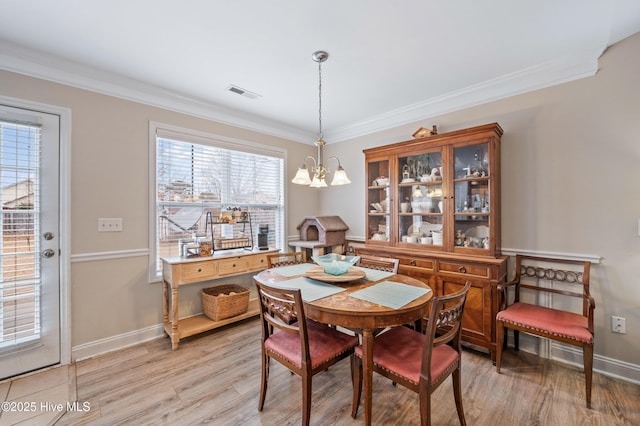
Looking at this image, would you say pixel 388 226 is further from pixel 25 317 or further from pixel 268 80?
pixel 25 317

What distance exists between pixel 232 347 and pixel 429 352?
2.04 m

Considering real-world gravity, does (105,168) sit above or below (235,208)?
above

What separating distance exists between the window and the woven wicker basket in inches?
23.6

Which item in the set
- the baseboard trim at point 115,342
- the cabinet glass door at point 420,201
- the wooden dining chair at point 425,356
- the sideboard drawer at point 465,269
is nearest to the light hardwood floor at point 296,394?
the baseboard trim at point 115,342

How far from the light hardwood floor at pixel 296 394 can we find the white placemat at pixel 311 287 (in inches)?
32.0

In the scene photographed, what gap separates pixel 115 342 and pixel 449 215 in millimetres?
3562

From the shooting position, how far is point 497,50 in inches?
87.7

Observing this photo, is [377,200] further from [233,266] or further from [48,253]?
[48,253]

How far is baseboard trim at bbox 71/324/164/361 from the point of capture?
2.44 metres

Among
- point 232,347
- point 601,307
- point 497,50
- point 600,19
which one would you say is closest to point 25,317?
point 232,347

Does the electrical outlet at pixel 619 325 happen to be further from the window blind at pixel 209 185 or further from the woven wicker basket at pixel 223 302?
the window blind at pixel 209 185

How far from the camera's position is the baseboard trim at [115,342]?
8.01ft

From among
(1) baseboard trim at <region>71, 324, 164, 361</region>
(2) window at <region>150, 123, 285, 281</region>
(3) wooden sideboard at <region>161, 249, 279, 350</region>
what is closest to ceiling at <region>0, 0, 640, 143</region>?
(2) window at <region>150, 123, 285, 281</region>

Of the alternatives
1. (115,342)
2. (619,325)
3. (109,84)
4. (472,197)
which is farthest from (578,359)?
(109,84)
